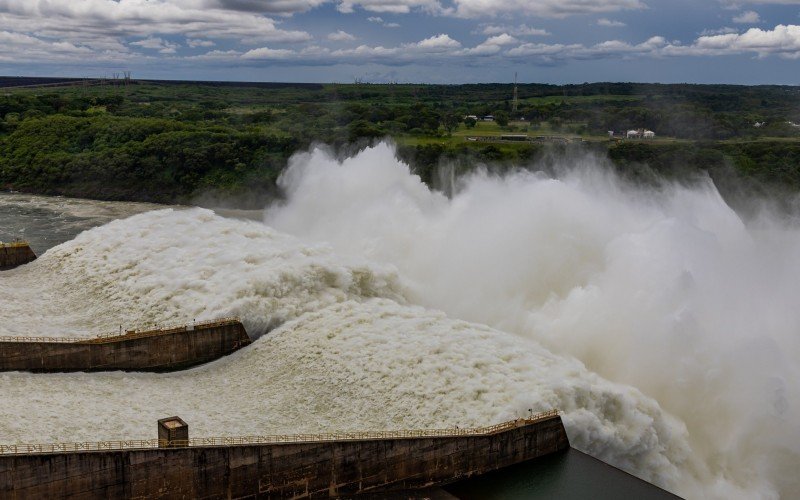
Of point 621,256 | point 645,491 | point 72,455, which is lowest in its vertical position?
point 645,491

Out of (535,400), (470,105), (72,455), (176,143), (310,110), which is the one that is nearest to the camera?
(72,455)

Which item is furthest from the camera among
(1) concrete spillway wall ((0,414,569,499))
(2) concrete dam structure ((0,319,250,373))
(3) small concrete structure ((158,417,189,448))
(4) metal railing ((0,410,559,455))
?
(2) concrete dam structure ((0,319,250,373))

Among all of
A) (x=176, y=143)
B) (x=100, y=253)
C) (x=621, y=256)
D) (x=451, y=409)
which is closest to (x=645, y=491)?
(x=451, y=409)

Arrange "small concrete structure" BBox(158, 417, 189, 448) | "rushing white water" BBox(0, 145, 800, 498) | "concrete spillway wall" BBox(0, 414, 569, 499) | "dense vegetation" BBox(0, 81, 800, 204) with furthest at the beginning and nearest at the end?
"dense vegetation" BBox(0, 81, 800, 204) < "rushing white water" BBox(0, 145, 800, 498) < "small concrete structure" BBox(158, 417, 189, 448) < "concrete spillway wall" BBox(0, 414, 569, 499)

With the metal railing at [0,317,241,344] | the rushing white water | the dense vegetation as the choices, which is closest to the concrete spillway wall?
the rushing white water

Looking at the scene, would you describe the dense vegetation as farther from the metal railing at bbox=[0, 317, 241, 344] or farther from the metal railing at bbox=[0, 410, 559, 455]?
the metal railing at bbox=[0, 410, 559, 455]

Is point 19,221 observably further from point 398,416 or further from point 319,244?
point 398,416
